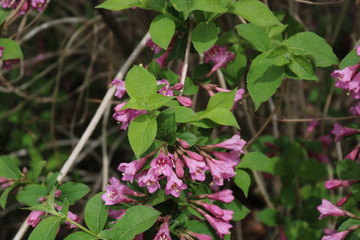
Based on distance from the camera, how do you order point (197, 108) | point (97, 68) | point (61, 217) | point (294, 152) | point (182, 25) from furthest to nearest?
point (97, 68) → point (197, 108) → point (294, 152) → point (182, 25) → point (61, 217)

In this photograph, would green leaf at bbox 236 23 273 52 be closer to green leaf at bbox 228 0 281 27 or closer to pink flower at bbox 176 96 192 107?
green leaf at bbox 228 0 281 27

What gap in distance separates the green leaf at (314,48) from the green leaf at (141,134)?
545mm

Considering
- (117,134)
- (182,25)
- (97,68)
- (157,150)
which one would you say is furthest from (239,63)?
(97,68)

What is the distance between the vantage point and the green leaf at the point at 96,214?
4.98 feet

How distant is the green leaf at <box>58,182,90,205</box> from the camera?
1802 mm

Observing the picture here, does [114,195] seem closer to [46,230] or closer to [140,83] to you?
[46,230]

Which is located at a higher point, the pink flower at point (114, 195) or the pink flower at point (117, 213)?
the pink flower at point (114, 195)

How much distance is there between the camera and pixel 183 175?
1442 mm

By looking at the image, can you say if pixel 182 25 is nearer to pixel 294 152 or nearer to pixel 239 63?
pixel 239 63

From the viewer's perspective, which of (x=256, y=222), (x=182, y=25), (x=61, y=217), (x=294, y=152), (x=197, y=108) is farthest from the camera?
(x=256, y=222)

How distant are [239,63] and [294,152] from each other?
Answer: 71 centimetres

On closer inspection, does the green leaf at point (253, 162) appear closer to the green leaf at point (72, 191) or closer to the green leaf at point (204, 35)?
the green leaf at point (204, 35)

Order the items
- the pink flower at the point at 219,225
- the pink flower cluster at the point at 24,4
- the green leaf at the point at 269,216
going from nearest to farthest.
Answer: the pink flower at the point at 219,225
the pink flower cluster at the point at 24,4
the green leaf at the point at 269,216

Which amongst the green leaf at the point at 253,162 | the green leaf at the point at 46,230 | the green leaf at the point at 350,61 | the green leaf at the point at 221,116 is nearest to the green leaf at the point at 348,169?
the green leaf at the point at 253,162
